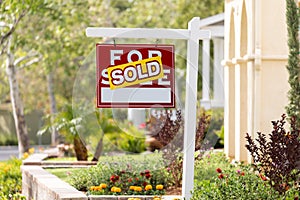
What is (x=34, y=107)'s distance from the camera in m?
40.3

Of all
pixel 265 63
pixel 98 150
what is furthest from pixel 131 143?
pixel 265 63

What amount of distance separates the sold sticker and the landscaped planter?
146 cm

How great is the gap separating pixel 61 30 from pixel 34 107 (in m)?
18.6

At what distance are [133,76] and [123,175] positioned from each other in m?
1.98

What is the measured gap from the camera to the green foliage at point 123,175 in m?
11.4

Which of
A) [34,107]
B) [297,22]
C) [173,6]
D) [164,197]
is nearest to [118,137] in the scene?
[297,22]

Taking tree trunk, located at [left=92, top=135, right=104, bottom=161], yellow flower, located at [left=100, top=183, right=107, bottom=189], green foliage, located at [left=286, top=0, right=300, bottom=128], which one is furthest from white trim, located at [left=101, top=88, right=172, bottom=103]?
tree trunk, located at [left=92, top=135, right=104, bottom=161]

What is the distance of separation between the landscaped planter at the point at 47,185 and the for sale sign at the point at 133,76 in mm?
1217

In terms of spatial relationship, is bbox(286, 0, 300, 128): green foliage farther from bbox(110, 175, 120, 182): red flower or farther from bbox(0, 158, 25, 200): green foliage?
bbox(0, 158, 25, 200): green foliage

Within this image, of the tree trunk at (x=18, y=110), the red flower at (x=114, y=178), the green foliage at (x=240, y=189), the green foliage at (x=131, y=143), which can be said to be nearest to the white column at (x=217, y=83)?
the green foliage at (x=131, y=143)

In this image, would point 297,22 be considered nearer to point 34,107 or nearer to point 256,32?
point 256,32

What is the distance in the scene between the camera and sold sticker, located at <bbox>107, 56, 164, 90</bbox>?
10.2 metres

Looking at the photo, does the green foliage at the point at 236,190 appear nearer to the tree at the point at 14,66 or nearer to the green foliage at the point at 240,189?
the green foliage at the point at 240,189

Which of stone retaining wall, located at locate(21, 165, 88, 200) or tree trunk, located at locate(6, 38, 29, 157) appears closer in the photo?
stone retaining wall, located at locate(21, 165, 88, 200)
